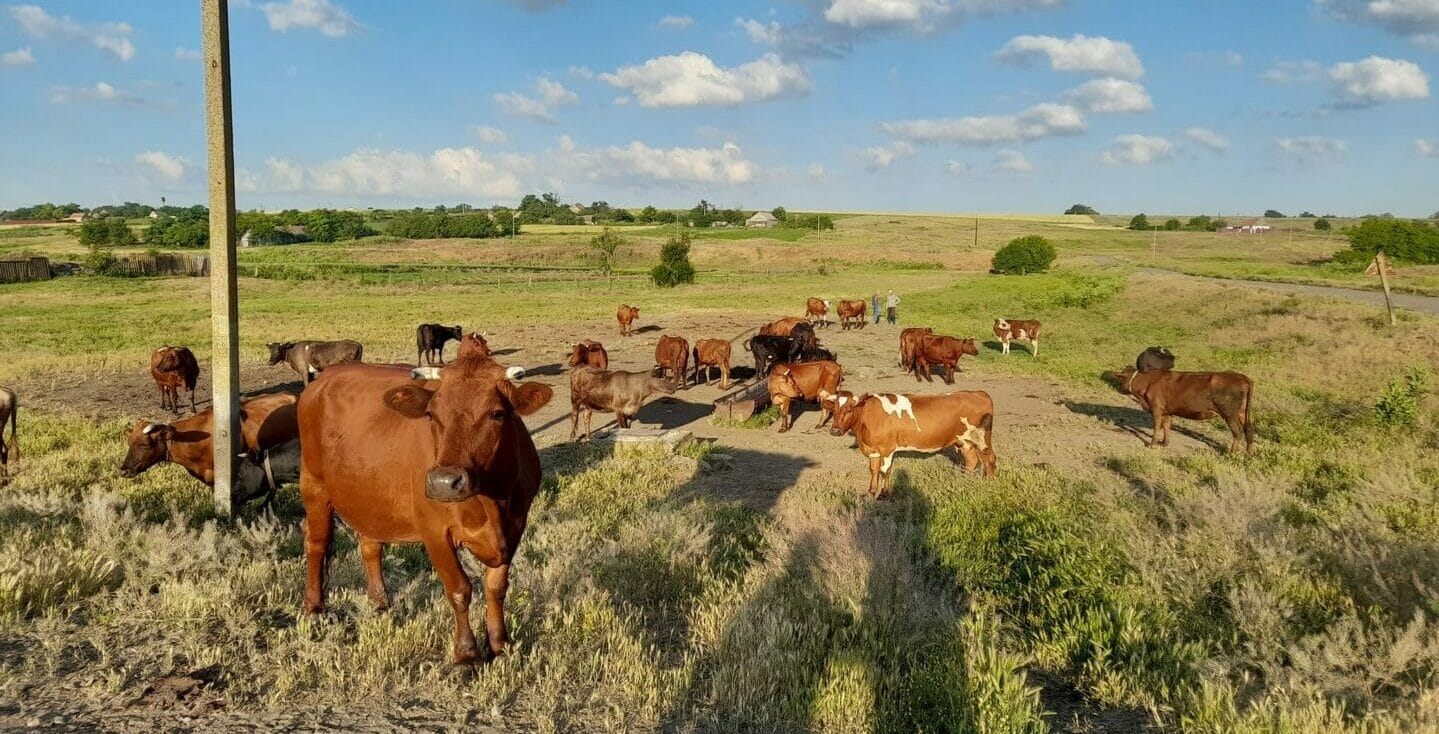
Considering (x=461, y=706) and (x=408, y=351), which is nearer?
(x=461, y=706)

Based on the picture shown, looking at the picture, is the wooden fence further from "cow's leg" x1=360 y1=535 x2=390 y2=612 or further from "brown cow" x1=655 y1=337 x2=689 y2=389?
"cow's leg" x1=360 y1=535 x2=390 y2=612

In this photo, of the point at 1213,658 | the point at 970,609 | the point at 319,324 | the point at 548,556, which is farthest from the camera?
the point at 319,324

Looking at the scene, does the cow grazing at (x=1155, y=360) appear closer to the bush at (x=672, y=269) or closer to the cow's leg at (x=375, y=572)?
the cow's leg at (x=375, y=572)

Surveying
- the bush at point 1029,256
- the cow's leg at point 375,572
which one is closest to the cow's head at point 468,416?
the cow's leg at point 375,572

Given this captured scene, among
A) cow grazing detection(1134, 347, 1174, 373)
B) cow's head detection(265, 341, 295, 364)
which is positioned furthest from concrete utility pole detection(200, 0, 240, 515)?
cow grazing detection(1134, 347, 1174, 373)

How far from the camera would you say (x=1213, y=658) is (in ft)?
16.8

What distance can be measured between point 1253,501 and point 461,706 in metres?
7.78

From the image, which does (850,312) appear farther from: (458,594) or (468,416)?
(468,416)

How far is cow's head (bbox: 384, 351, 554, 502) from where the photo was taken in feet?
12.9

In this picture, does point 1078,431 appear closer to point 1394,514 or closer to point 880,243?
point 1394,514

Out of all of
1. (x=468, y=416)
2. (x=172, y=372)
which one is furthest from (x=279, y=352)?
(x=468, y=416)

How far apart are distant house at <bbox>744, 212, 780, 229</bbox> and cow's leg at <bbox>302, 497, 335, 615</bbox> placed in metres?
153

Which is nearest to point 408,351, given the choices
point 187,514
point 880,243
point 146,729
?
point 187,514

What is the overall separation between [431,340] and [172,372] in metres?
7.33
